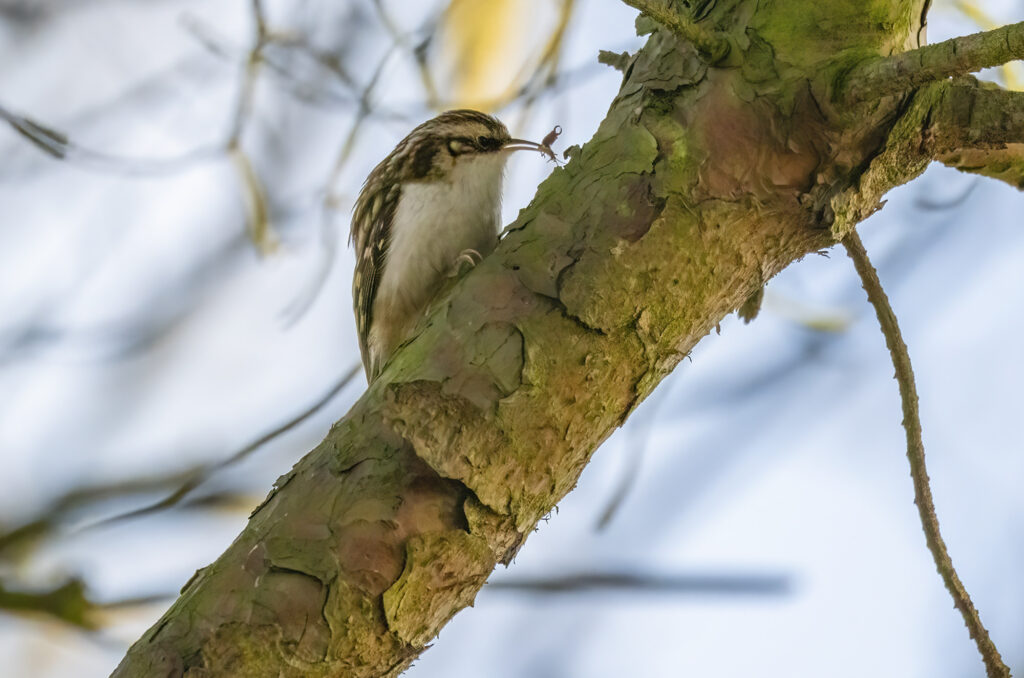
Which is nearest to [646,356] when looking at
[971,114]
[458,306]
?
[458,306]

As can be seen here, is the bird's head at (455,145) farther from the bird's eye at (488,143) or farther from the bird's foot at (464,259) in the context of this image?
the bird's foot at (464,259)

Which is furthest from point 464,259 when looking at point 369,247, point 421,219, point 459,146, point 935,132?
point 935,132

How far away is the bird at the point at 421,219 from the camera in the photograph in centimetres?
235

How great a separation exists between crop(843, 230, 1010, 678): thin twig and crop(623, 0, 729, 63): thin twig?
42 cm

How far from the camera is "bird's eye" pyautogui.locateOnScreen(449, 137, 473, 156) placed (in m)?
2.70

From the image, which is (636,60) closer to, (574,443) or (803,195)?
(803,195)

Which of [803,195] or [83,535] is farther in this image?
[83,535]

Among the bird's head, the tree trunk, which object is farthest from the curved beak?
the tree trunk

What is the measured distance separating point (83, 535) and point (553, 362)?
6.27ft

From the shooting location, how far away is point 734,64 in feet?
5.18

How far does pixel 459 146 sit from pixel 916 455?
1.51 m

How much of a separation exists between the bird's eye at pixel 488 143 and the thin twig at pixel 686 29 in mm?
1221

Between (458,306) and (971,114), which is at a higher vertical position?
(971,114)

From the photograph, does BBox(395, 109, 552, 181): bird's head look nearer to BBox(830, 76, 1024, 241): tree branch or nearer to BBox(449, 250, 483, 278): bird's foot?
BBox(449, 250, 483, 278): bird's foot
